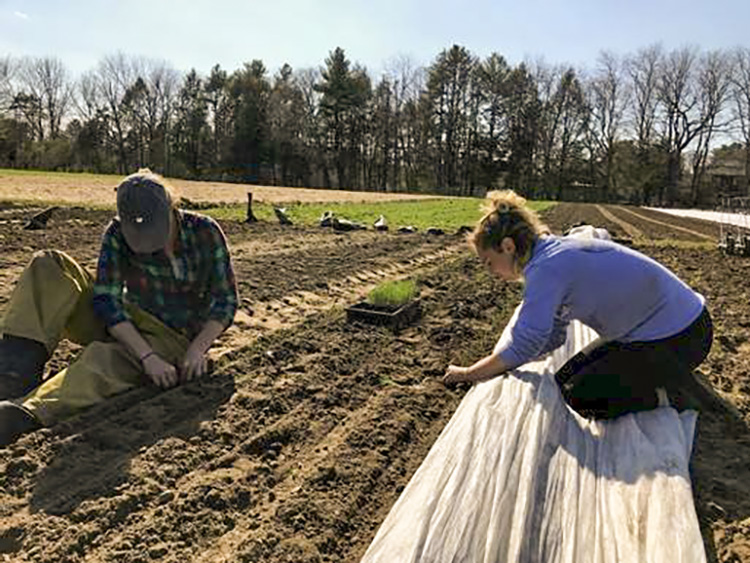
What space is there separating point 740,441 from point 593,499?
1394mm

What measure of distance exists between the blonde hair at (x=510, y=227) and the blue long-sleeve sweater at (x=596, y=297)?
5 cm

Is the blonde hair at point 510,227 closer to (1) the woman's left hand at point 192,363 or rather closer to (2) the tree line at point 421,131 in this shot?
(1) the woman's left hand at point 192,363

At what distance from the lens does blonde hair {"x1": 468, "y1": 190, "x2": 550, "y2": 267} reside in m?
2.82

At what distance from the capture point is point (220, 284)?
11.1ft

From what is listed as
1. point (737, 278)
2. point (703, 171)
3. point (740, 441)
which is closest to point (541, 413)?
point (740, 441)

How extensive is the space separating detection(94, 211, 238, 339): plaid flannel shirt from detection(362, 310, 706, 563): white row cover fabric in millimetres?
1464

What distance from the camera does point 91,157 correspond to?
5094 centimetres

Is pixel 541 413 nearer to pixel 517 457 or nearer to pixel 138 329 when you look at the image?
pixel 517 457

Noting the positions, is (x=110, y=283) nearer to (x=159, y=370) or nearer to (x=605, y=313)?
(x=159, y=370)

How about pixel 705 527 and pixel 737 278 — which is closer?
pixel 705 527

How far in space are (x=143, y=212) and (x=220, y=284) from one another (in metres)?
0.60

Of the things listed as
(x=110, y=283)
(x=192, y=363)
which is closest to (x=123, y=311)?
(x=110, y=283)

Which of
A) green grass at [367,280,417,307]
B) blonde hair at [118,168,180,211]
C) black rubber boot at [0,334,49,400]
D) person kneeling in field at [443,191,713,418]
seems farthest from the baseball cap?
green grass at [367,280,417,307]

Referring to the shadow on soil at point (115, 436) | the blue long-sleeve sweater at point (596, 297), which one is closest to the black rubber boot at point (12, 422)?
the shadow on soil at point (115, 436)
